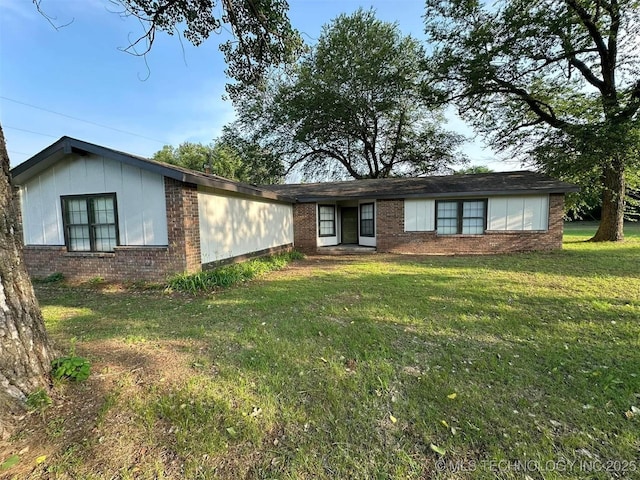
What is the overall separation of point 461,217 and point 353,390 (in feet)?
34.2

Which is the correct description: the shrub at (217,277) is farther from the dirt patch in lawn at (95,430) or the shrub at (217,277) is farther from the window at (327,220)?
the window at (327,220)

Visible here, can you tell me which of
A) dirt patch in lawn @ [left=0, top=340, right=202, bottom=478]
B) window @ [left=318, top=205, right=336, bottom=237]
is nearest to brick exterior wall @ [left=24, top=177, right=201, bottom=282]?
dirt patch in lawn @ [left=0, top=340, right=202, bottom=478]

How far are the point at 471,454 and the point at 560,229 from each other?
39.0 ft

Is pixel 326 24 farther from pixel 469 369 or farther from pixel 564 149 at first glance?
pixel 469 369

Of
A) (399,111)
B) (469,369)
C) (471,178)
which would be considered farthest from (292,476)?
(399,111)

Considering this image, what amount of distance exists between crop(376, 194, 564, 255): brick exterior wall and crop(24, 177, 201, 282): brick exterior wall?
7509 mm

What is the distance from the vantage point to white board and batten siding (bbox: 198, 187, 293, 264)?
24.5 ft

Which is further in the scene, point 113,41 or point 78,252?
point 78,252

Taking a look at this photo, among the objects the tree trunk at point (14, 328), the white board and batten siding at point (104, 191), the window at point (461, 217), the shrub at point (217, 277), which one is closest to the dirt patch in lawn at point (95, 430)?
the tree trunk at point (14, 328)

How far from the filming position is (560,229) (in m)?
10.8

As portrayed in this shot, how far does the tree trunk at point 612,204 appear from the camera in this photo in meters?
12.4

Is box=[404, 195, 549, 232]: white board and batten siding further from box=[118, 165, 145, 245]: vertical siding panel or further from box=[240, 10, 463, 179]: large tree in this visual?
box=[118, 165, 145, 245]: vertical siding panel

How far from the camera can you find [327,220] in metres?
13.5

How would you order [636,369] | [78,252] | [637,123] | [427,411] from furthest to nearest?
[637,123], [78,252], [636,369], [427,411]
